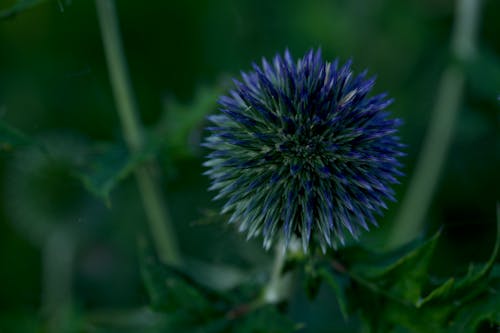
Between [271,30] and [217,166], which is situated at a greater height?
[271,30]

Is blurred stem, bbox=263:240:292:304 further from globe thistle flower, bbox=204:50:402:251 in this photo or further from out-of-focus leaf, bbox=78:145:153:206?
out-of-focus leaf, bbox=78:145:153:206

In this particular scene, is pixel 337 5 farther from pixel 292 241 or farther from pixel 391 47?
pixel 292 241

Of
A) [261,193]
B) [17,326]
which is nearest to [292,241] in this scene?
[261,193]

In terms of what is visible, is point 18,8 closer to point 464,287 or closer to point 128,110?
point 128,110

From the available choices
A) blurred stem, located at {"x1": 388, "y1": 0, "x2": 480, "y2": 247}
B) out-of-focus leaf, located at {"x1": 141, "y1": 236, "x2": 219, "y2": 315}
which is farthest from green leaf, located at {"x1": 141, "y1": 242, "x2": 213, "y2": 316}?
blurred stem, located at {"x1": 388, "y1": 0, "x2": 480, "y2": 247}

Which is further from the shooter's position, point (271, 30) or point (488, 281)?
point (271, 30)

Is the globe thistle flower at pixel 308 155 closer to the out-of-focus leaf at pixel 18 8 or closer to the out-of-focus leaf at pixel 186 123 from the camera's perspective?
the out-of-focus leaf at pixel 186 123
